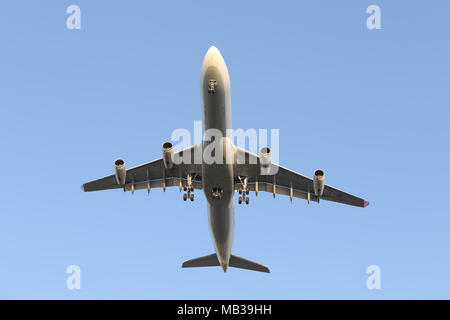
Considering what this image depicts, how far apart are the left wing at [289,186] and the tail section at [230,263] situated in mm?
6476

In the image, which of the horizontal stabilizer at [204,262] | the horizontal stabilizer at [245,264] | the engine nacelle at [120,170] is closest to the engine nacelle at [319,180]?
the horizontal stabilizer at [245,264]

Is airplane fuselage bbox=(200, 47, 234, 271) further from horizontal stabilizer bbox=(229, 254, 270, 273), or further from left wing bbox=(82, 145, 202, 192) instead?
horizontal stabilizer bbox=(229, 254, 270, 273)

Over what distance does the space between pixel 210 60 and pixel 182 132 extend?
6338mm

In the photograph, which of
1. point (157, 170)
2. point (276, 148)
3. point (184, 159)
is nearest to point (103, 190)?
point (157, 170)

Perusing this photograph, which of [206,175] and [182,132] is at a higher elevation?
[182,132]

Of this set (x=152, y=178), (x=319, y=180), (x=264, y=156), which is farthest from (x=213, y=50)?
(x=152, y=178)

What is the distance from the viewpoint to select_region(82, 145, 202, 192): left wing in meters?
40.2

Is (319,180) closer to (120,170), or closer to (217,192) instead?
(217,192)

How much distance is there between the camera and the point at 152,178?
41.5 meters

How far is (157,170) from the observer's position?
40.9 metres

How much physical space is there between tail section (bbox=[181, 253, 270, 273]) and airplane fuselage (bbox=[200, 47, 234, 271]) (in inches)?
200

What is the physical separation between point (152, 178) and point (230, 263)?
8.96m

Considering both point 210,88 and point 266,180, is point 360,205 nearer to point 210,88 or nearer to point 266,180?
point 266,180

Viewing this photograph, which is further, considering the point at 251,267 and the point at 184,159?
the point at 251,267
